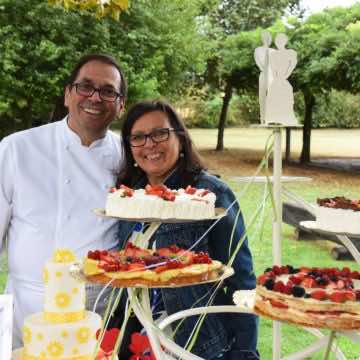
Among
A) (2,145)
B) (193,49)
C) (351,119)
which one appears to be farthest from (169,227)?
(351,119)

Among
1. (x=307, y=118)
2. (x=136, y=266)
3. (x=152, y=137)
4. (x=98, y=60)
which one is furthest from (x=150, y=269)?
(x=307, y=118)

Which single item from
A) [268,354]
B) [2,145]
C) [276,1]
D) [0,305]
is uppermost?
[276,1]

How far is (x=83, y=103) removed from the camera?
214 cm

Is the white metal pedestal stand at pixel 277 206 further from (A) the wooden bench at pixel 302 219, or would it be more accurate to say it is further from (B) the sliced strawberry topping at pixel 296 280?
(A) the wooden bench at pixel 302 219

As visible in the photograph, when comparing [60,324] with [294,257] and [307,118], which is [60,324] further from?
[307,118]

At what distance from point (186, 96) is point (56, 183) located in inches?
561

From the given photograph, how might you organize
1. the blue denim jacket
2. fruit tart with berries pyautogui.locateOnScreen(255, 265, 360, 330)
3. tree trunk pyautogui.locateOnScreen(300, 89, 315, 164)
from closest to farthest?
fruit tart with berries pyautogui.locateOnScreen(255, 265, 360, 330) < the blue denim jacket < tree trunk pyautogui.locateOnScreen(300, 89, 315, 164)

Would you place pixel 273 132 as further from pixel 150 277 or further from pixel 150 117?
pixel 150 117

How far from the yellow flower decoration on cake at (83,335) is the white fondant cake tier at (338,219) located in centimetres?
73

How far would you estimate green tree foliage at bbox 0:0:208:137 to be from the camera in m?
9.03

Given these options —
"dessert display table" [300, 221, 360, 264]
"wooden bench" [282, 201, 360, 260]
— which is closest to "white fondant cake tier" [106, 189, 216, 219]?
"dessert display table" [300, 221, 360, 264]

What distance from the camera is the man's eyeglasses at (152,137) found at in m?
1.83

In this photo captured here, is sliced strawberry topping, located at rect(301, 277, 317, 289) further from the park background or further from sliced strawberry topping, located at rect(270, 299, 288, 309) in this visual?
the park background

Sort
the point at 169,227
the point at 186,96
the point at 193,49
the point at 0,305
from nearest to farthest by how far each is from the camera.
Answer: the point at 0,305 < the point at 169,227 < the point at 193,49 < the point at 186,96
